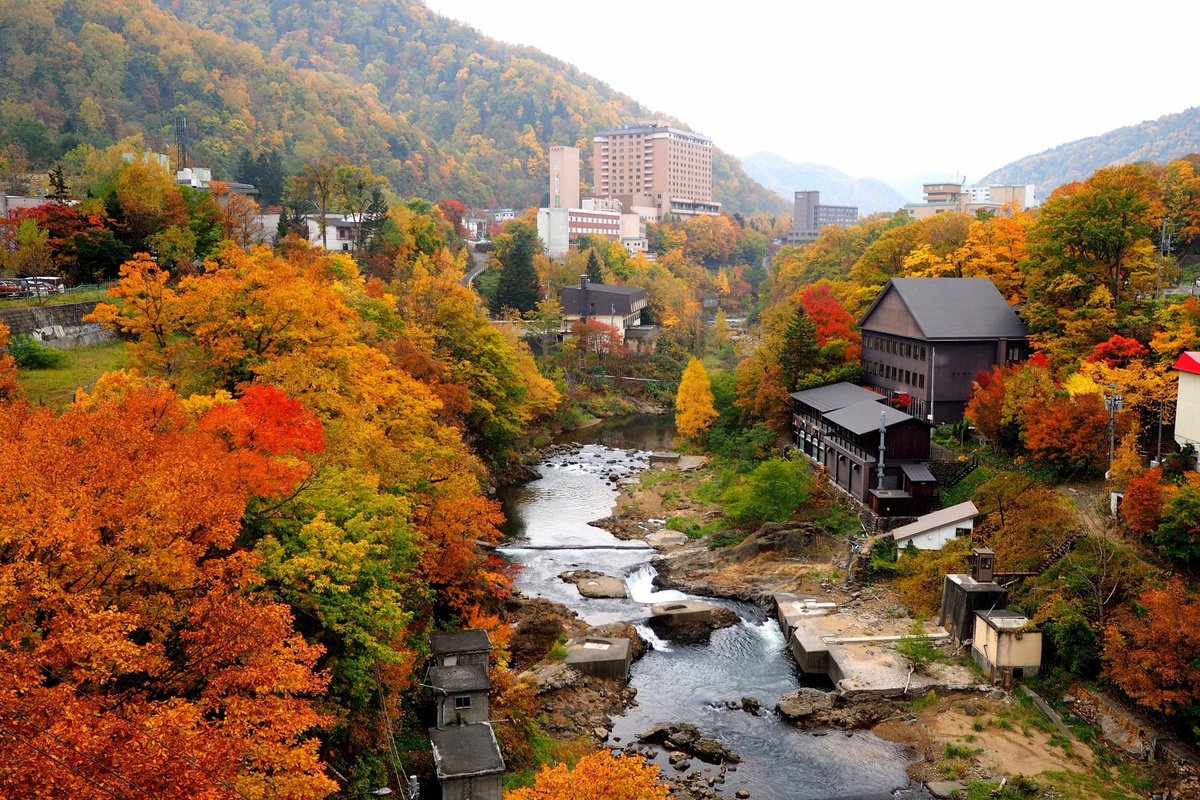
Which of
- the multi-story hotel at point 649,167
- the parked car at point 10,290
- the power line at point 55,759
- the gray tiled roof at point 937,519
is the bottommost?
the gray tiled roof at point 937,519

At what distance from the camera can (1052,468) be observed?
86.4 feet

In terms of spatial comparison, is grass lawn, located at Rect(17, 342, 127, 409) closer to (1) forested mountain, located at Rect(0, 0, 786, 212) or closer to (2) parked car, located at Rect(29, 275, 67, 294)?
(2) parked car, located at Rect(29, 275, 67, 294)

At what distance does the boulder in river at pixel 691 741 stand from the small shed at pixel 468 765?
14.4 ft

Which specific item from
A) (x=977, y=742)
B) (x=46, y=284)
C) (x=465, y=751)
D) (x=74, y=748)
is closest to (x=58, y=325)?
(x=46, y=284)

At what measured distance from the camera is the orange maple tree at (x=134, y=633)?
858 cm

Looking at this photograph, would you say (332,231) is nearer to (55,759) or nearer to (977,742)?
(977,742)

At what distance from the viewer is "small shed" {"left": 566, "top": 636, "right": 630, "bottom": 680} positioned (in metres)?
22.0

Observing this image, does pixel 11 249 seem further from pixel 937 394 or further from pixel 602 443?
pixel 937 394

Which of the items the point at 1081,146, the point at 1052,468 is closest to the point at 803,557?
the point at 1052,468

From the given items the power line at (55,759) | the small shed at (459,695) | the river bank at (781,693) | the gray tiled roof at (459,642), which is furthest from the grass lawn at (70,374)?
the power line at (55,759)

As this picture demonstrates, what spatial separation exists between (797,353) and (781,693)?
789 inches

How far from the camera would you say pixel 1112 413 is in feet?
77.2

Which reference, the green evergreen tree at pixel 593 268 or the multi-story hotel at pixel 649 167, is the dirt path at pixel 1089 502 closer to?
the green evergreen tree at pixel 593 268

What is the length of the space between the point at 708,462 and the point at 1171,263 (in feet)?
69.1
